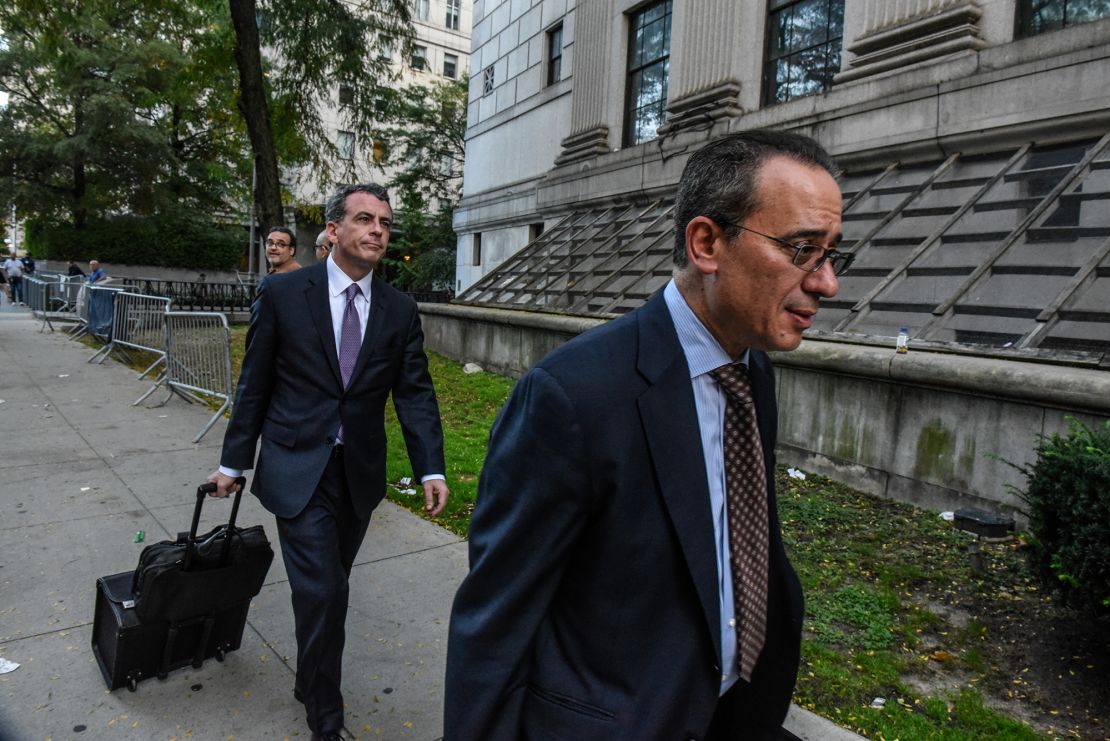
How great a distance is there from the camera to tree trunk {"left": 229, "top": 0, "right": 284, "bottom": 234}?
1103cm

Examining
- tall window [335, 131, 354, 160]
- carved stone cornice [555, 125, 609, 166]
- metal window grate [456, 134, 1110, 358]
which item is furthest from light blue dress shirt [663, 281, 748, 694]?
carved stone cornice [555, 125, 609, 166]

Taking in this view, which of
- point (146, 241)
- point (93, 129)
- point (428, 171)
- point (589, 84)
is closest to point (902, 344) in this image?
point (589, 84)

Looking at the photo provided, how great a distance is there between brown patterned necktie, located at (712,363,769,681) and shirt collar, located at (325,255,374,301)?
2.13 metres

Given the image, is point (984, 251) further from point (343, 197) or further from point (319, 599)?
point (319, 599)

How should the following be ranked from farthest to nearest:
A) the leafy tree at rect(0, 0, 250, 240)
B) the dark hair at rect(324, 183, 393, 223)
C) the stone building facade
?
the leafy tree at rect(0, 0, 250, 240) → the stone building facade → the dark hair at rect(324, 183, 393, 223)

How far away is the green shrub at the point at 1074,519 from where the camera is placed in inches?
125

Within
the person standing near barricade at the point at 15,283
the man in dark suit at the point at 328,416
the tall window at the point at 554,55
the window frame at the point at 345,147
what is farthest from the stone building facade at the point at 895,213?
the person standing near barricade at the point at 15,283

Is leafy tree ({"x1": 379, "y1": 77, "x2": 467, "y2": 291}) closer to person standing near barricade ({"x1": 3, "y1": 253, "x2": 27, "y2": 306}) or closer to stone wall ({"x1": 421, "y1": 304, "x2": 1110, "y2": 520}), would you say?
person standing near barricade ({"x1": 3, "y1": 253, "x2": 27, "y2": 306})

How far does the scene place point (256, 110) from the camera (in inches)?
439

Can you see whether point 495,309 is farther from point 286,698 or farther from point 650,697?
point 650,697

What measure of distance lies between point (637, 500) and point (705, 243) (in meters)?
0.56

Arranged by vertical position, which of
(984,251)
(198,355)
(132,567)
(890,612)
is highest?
(984,251)

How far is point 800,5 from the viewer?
1193 cm

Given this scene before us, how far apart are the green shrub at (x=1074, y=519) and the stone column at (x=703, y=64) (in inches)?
401
